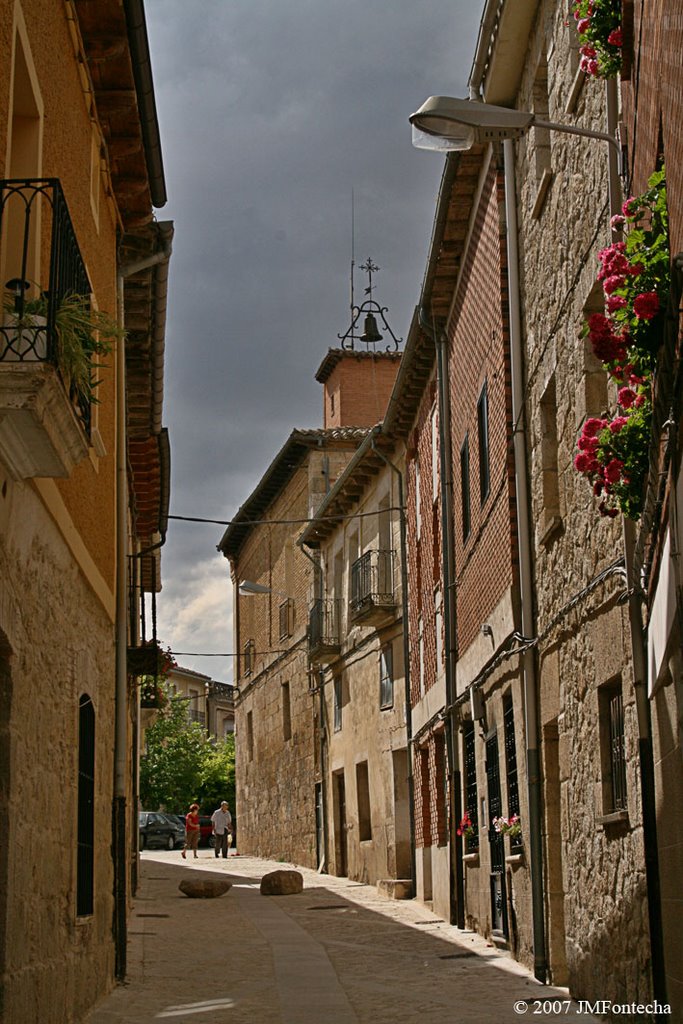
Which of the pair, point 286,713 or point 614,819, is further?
point 286,713

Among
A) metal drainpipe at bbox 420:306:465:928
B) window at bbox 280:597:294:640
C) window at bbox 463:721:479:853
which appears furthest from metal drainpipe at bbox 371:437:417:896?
window at bbox 280:597:294:640

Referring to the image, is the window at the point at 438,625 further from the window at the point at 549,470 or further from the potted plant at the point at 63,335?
the potted plant at the point at 63,335

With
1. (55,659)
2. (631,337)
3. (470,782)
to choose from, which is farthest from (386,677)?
(631,337)

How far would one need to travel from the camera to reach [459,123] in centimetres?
831

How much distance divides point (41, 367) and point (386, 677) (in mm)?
18601

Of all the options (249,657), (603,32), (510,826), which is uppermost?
(603,32)

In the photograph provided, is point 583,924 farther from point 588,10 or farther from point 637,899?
point 588,10

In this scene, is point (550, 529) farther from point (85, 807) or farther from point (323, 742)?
point (323, 742)

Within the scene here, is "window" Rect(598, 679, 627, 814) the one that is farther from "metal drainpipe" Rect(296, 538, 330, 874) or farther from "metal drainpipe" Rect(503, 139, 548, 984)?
"metal drainpipe" Rect(296, 538, 330, 874)

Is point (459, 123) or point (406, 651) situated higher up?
point (459, 123)

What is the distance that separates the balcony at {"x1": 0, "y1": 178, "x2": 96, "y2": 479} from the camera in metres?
5.71

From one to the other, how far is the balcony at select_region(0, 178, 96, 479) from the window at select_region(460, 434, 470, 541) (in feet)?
30.3

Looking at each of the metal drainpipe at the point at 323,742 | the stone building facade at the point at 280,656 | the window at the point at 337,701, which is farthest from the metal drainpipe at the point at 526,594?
the metal drainpipe at the point at 323,742

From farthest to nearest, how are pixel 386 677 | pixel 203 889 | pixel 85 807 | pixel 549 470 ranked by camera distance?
1. pixel 386 677
2. pixel 203 889
3. pixel 549 470
4. pixel 85 807
